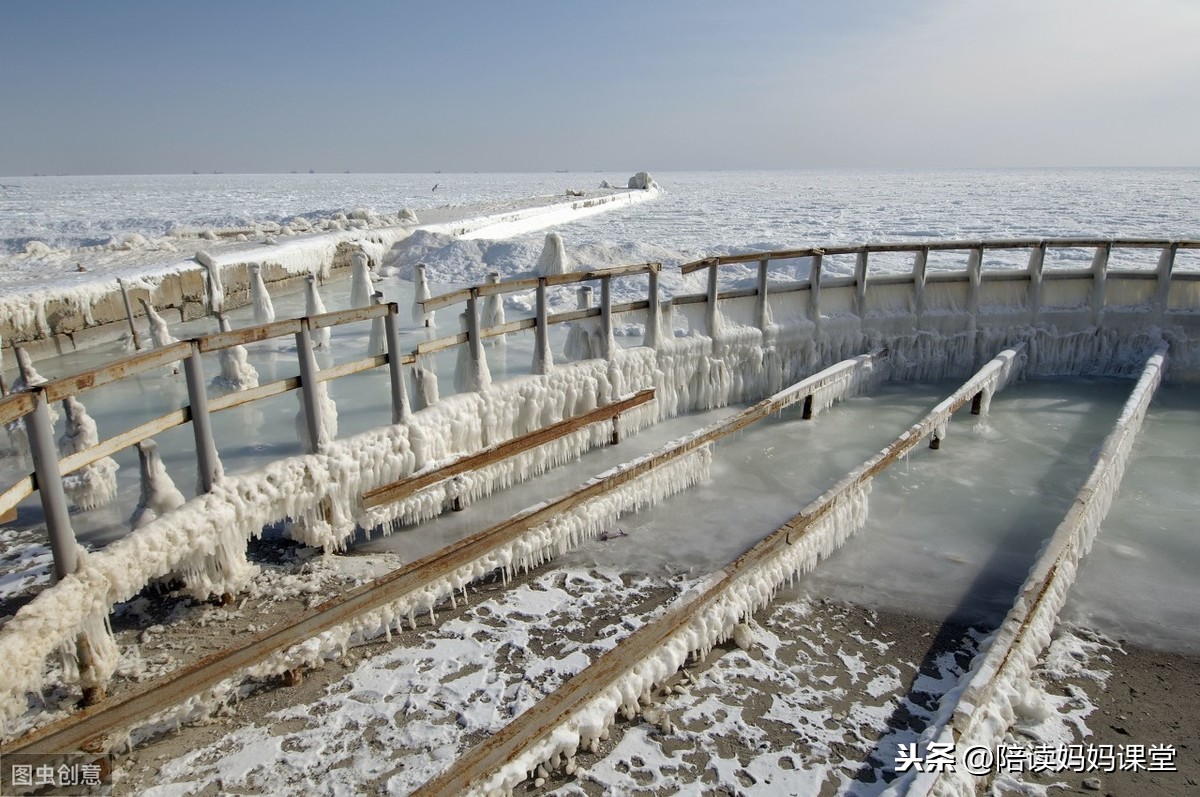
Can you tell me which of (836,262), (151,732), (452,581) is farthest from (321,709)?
(836,262)

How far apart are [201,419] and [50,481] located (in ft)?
2.82

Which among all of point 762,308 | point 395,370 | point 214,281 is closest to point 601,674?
point 395,370

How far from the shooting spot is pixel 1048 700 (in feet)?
12.3

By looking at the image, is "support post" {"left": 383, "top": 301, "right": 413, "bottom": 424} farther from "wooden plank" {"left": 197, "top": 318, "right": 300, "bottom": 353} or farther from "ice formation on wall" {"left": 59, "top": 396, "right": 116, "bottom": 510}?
"ice formation on wall" {"left": 59, "top": 396, "right": 116, "bottom": 510}

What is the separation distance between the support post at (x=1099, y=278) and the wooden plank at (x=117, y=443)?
421 inches

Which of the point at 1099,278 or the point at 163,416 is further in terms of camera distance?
the point at 1099,278

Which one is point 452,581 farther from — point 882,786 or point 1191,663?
point 1191,663

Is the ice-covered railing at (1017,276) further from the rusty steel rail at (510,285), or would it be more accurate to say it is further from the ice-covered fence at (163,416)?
the ice-covered fence at (163,416)

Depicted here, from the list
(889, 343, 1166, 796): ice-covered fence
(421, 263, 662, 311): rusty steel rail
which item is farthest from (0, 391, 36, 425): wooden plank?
(889, 343, 1166, 796): ice-covered fence

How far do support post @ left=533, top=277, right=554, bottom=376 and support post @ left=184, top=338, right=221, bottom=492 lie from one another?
283 cm

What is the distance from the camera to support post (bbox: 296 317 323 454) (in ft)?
15.1

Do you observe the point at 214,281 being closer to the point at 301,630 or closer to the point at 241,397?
the point at 241,397

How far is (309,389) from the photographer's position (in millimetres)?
4754

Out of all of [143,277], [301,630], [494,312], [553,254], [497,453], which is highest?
[553,254]
